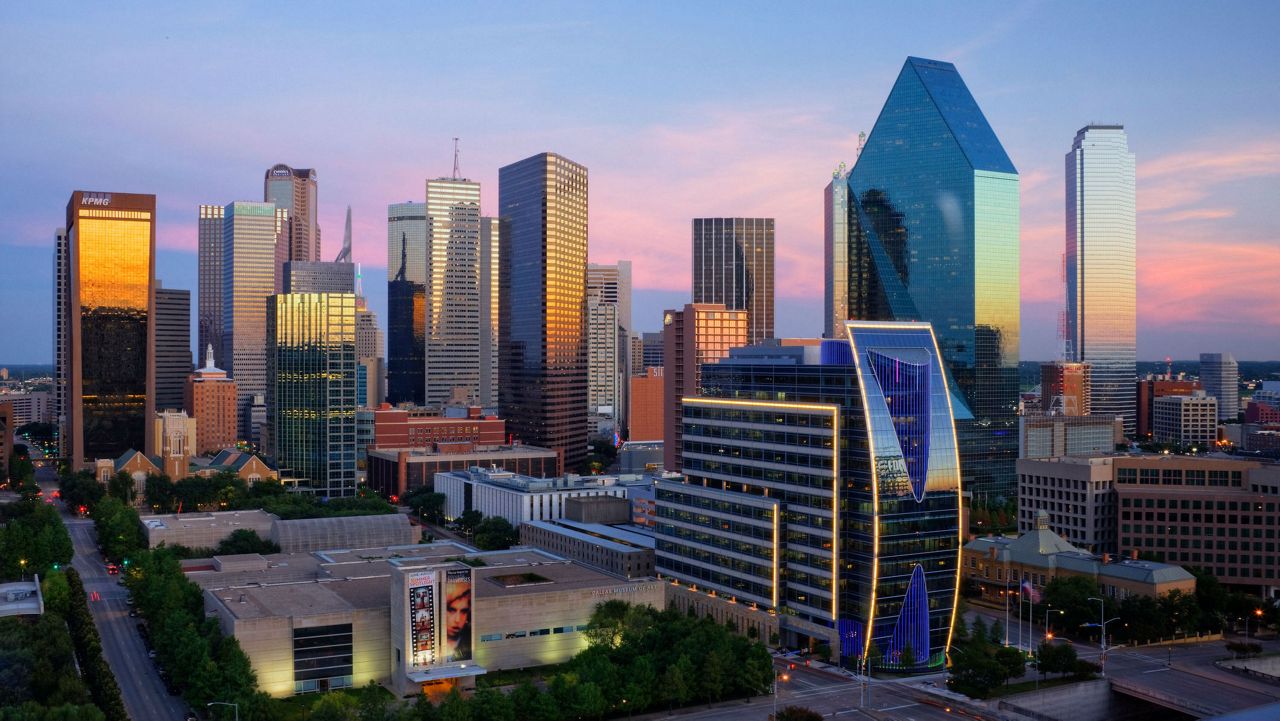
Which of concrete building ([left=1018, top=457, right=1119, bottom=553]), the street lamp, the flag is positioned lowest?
the street lamp

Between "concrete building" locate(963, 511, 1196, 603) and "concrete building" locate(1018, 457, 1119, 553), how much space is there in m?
6.32

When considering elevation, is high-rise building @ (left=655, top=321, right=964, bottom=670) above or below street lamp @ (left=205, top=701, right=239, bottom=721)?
above

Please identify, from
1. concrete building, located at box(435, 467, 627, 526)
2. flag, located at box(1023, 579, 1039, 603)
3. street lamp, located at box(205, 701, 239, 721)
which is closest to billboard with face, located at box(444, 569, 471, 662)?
street lamp, located at box(205, 701, 239, 721)

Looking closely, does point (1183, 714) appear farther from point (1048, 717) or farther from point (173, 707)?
point (173, 707)

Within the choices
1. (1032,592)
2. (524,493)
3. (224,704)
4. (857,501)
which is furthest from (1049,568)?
(224,704)

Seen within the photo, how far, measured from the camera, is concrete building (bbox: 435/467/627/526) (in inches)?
6993

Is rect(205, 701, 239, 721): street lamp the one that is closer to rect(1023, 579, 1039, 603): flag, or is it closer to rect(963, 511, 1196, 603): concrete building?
rect(1023, 579, 1039, 603): flag

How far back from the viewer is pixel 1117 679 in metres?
99.6

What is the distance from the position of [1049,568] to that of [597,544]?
55.3 m

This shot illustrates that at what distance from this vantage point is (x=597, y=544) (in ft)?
481

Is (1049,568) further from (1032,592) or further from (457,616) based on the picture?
(457,616)

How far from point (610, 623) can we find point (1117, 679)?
45.5 metres

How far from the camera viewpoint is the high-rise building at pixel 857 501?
103 m

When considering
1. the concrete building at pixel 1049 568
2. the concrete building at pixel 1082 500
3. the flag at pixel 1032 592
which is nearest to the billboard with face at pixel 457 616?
the flag at pixel 1032 592
